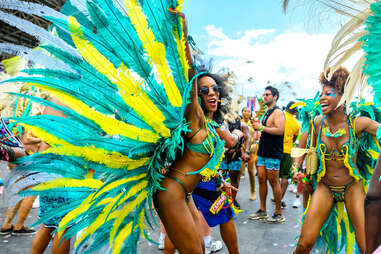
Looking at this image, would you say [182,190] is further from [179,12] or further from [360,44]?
[360,44]

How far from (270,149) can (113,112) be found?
3835mm

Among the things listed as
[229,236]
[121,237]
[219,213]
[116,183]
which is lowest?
[229,236]

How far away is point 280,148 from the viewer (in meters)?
5.09

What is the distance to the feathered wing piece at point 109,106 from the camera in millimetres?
1636

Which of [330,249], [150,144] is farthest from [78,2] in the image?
[330,249]

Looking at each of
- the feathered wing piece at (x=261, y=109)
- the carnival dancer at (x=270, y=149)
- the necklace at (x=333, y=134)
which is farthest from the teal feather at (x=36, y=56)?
the feathered wing piece at (x=261, y=109)

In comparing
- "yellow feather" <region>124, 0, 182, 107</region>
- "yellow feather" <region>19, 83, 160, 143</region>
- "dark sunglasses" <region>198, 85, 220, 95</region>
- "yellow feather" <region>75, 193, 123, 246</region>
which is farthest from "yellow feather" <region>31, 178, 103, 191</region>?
"dark sunglasses" <region>198, 85, 220, 95</region>

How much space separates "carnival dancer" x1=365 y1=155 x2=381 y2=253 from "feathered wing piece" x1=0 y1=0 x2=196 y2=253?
1.09 m

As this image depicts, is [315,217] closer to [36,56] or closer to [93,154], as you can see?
[93,154]

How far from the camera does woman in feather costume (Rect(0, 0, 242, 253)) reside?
1634 mm

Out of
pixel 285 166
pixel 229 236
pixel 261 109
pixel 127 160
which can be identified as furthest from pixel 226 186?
pixel 261 109

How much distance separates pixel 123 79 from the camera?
1699 millimetres

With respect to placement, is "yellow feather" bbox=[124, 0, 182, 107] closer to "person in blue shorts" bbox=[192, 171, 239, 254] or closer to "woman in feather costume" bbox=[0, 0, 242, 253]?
"woman in feather costume" bbox=[0, 0, 242, 253]

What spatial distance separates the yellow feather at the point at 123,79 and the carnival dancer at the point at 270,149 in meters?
3.60
